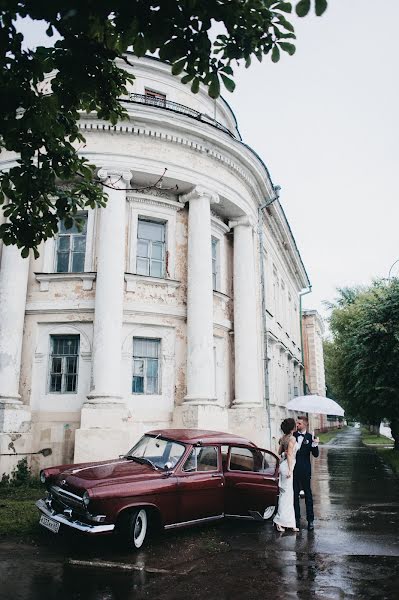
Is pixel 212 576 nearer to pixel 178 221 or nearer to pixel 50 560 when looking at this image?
pixel 50 560

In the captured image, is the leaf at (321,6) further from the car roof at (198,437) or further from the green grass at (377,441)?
the green grass at (377,441)

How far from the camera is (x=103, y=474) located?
258 inches

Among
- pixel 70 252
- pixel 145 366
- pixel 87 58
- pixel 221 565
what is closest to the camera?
pixel 87 58

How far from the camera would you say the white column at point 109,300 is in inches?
464

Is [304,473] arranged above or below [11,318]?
below

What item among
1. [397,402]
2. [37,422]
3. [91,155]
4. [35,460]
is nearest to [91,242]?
[91,155]

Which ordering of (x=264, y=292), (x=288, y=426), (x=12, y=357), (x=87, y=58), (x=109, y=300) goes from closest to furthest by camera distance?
(x=87, y=58), (x=288, y=426), (x=12, y=357), (x=109, y=300), (x=264, y=292)

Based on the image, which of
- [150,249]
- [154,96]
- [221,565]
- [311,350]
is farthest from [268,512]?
[311,350]

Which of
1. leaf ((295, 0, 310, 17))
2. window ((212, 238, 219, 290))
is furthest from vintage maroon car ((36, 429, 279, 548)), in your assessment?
window ((212, 238, 219, 290))

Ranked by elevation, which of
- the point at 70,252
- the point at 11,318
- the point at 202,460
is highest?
the point at 70,252

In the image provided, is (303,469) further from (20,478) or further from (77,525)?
(20,478)

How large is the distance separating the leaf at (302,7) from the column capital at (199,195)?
1058 cm

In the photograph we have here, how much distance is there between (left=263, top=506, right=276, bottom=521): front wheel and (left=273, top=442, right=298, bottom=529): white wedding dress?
12.7 inches

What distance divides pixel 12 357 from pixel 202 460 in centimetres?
651
